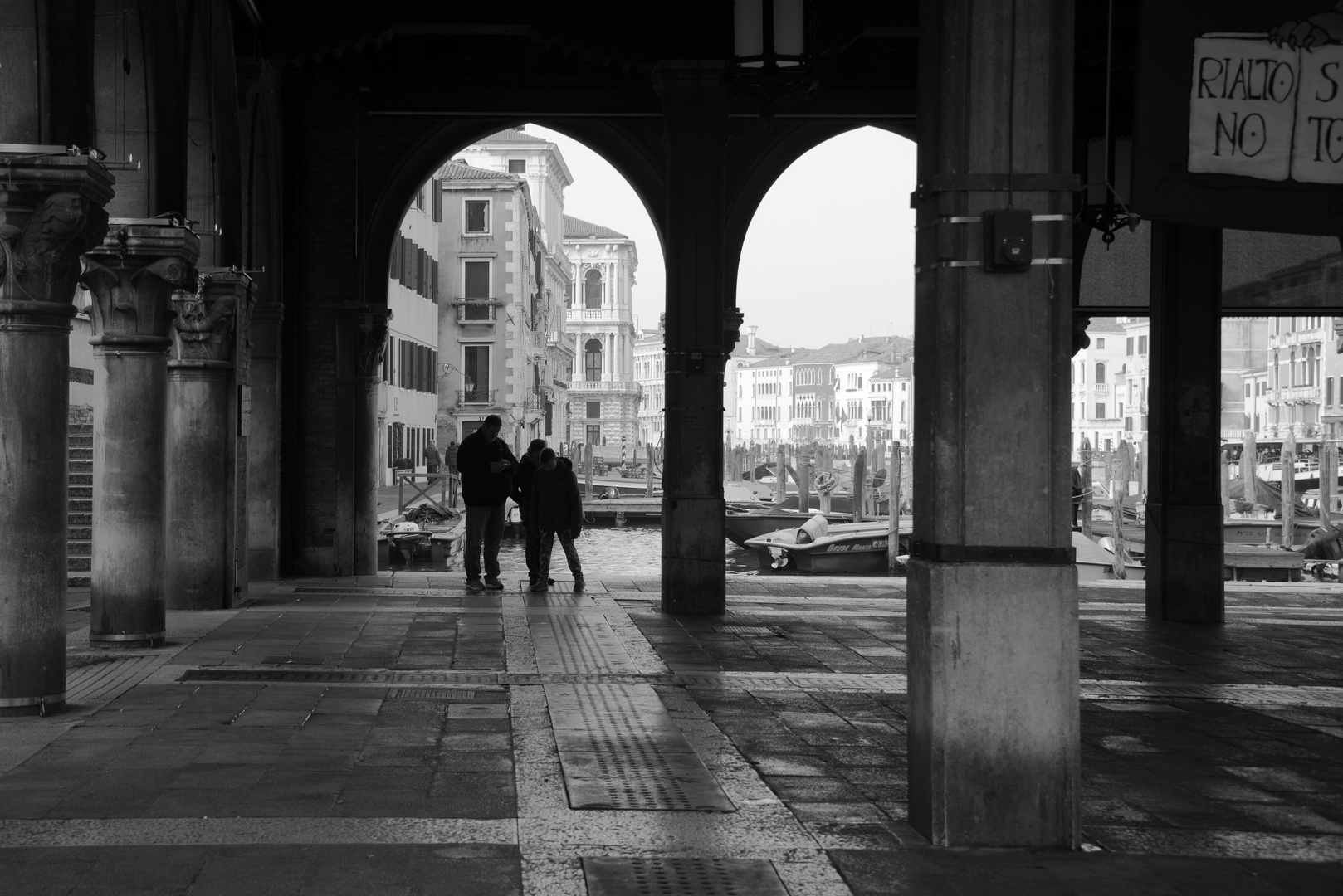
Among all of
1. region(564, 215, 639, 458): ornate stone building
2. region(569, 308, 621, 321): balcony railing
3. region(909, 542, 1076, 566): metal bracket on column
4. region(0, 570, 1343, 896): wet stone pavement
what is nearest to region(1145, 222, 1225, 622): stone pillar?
region(0, 570, 1343, 896): wet stone pavement

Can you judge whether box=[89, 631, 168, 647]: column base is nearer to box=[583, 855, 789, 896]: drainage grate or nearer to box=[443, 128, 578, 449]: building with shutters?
box=[583, 855, 789, 896]: drainage grate

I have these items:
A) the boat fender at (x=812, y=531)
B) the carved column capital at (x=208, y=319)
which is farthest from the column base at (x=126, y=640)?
the boat fender at (x=812, y=531)

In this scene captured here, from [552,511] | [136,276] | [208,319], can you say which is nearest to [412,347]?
[552,511]

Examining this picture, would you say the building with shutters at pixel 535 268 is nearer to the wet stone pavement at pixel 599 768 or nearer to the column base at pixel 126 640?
the wet stone pavement at pixel 599 768

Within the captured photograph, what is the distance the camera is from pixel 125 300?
11.1m

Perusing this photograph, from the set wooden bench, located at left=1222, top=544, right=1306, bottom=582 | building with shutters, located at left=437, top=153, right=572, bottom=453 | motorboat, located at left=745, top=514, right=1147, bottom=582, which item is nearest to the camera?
motorboat, located at left=745, top=514, right=1147, bottom=582

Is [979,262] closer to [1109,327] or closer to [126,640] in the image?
[126,640]

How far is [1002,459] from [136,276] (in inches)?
284

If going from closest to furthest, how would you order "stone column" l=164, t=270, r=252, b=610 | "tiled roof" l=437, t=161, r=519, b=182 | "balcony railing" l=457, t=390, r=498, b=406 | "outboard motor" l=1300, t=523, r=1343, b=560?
"stone column" l=164, t=270, r=252, b=610
"outboard motor" l=1300, t=523, r=1343, b=560
"tiled roof" l=437, t=161, r=519, b=182
"balcony railing" l=457, t=390, r=498, b=406

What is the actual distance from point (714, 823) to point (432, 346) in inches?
1751

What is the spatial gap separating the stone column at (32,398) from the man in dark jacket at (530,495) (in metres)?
7.94

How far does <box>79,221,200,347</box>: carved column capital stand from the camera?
11.0 metres

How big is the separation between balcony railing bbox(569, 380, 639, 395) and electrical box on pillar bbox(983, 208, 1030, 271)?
10746 cm

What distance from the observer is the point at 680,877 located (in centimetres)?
530
